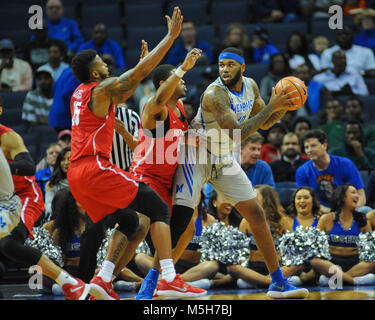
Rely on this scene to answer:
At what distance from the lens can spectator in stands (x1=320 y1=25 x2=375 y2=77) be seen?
9742 mm

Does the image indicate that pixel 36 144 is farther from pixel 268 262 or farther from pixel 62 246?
pixel 268 262

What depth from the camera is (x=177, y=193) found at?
16.9 ft

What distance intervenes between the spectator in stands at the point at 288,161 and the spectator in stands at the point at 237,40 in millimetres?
2042

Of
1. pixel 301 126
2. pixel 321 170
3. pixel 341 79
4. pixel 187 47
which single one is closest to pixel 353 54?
pixel 341 79

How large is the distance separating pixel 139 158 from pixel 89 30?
555cm

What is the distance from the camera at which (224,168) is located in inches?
206

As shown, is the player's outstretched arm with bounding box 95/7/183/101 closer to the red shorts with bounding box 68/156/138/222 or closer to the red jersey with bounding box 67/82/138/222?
the red jersey with bounding box 67/82/138/222

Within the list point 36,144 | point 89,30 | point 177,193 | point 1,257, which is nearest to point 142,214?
point 177,193

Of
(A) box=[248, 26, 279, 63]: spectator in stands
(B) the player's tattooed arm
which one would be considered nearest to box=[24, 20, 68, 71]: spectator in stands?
(A) box=[248, 26, 279, 63]: spectator in stands

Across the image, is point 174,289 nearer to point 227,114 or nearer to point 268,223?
point 227,114

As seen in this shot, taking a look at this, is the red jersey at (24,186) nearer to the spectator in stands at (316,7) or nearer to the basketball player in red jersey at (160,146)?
the basketball player in red jersey at (160,146)

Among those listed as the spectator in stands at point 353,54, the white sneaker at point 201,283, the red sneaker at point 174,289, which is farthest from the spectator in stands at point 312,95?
the red sneaker at point 174,289

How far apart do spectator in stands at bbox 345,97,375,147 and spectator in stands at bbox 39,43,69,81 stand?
12.1 feet

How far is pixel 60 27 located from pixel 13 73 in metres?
0.97
